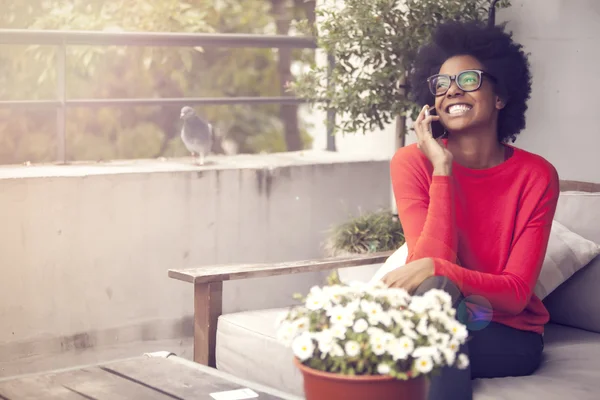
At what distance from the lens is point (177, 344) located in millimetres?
4500

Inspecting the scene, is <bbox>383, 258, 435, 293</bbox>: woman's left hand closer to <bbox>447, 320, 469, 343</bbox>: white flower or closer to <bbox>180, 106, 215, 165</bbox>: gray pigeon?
<bbox>447, 320, 469, 343</bbox>: white flower

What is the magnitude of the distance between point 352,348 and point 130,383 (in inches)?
35.2

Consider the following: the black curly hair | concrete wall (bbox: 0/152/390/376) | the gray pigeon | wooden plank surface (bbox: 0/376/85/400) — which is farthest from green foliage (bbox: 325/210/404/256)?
wooden plank surface (bbox: 0/376/85/400)

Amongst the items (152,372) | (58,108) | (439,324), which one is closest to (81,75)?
(58,108)

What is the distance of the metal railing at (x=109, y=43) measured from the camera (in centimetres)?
442

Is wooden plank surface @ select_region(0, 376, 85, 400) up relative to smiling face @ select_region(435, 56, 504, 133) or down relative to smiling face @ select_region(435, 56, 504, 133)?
down

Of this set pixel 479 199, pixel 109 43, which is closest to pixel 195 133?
pixel 109 43

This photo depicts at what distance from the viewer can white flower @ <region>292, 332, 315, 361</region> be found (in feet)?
5.85

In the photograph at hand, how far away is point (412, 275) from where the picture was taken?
227cm

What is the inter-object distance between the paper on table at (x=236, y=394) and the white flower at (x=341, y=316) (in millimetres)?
575

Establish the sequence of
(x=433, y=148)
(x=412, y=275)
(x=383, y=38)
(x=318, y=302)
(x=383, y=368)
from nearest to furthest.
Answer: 1. (x=383, y=368)
2. (x=318, y=302)
3. (x=412, y=275)
4. (x=433, y=148)
5. (x=383, y=38)

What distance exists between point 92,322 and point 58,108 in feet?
3.52

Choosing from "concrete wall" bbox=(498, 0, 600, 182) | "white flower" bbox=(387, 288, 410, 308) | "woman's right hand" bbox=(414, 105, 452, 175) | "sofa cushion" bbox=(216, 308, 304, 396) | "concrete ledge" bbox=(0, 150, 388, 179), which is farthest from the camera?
"concrete ledge" bbox=(0, 150, 388, 179)

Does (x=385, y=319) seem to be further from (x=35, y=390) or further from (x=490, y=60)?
(x=490, y=60)
